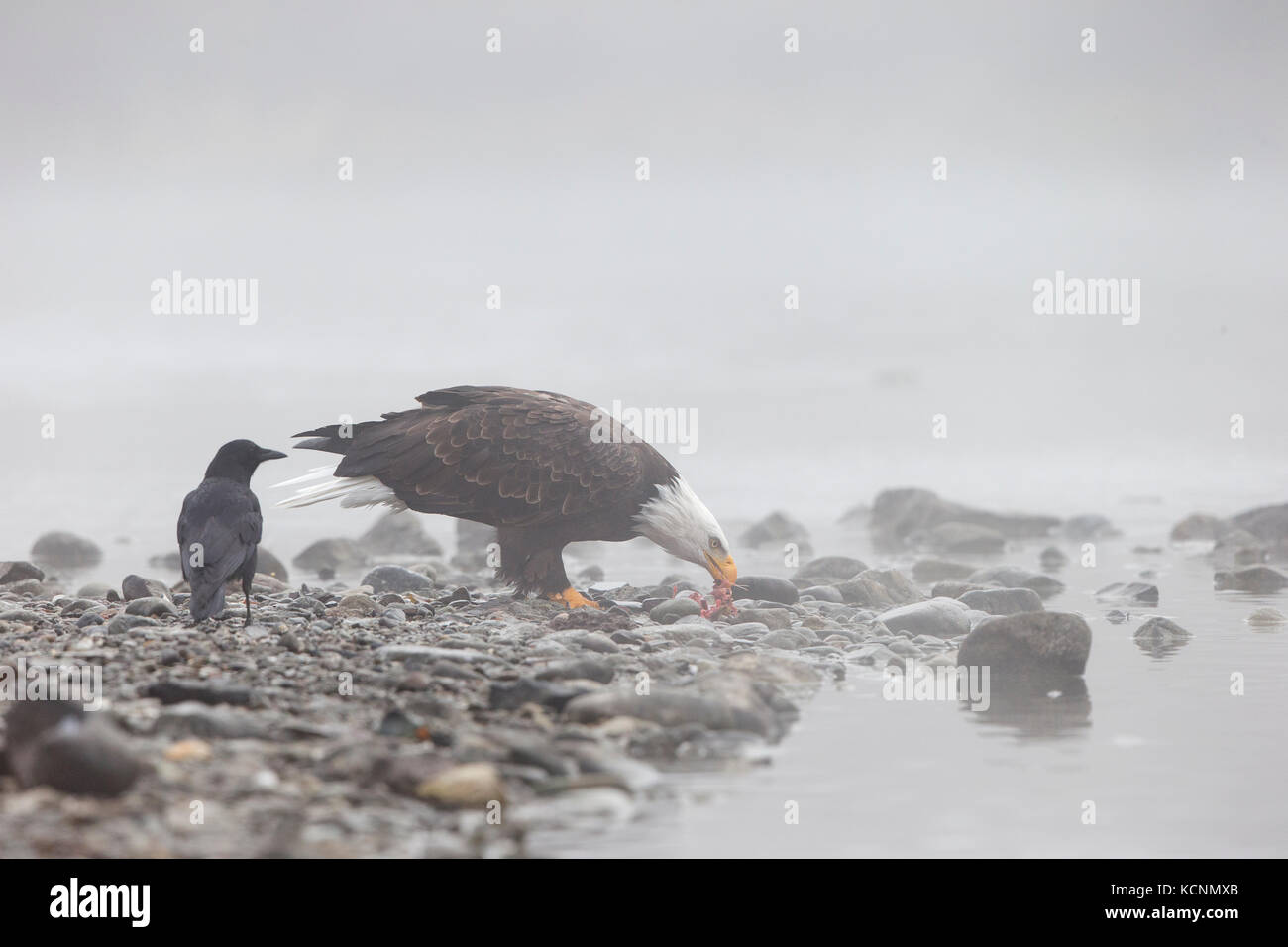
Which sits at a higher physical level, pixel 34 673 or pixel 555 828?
pixel 34 673

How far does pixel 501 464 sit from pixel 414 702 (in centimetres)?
392

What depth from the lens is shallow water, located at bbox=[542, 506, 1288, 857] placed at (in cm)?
500

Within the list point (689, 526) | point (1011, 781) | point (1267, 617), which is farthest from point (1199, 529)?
point (1011, 781)

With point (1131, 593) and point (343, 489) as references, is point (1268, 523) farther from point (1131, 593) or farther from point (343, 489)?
point (343, 489)

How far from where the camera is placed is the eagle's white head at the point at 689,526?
33.4 feet

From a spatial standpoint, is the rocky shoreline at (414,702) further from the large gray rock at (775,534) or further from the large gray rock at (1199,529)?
the large gray rock at (1199,529)

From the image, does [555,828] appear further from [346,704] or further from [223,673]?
[223,673]

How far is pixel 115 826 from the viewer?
4.37 metres

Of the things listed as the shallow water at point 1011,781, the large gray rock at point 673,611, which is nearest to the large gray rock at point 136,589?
the large gray rock at point 673,611

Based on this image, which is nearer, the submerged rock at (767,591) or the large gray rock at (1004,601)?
the submerged rock at (767,591)

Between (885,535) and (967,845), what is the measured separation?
17244 mm

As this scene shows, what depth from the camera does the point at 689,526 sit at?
33.5 feet

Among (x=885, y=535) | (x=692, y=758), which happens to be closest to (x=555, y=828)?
(x=692, y=758)

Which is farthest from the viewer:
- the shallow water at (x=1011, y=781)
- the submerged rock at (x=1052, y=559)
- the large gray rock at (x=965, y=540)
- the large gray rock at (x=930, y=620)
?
the large gray rock at (x=965, y=540)
